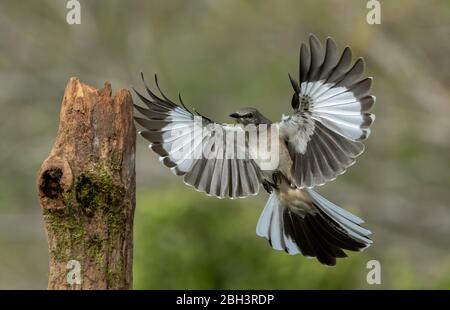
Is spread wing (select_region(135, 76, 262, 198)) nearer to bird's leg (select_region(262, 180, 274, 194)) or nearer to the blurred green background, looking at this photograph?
bird's leg (select_region(262, 180, 274, 194))

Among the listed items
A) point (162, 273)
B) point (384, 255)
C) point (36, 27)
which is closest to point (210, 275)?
point (162, 273)

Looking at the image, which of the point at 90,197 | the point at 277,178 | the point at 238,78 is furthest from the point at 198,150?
the point at 238,78

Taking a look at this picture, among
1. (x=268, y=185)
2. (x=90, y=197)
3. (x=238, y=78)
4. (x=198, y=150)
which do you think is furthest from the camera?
(x=238, y=78)

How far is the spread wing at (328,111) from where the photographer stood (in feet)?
17.3

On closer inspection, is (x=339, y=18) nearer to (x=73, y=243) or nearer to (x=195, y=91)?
(x=195, y=91)

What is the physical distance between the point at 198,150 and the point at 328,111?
0.87 m

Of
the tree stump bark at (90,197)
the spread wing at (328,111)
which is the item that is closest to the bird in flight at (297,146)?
the spread wing at (328,111)

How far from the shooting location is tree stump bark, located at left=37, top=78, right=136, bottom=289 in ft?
14.7

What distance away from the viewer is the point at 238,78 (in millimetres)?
16234

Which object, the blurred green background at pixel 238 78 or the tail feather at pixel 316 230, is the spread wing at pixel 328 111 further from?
the blurred green background at pixel 238 78

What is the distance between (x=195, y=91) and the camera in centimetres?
1584

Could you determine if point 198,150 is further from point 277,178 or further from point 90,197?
point 90,197

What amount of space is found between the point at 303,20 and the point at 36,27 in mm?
4489
